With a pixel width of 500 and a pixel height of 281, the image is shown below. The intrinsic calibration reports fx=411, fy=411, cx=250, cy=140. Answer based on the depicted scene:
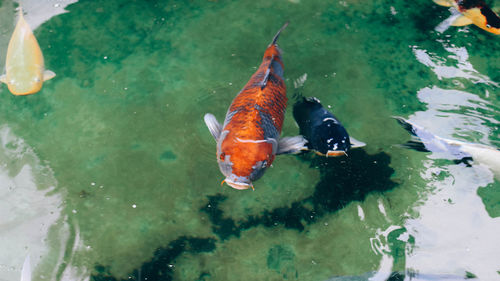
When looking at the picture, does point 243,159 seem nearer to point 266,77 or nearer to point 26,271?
point 266,77

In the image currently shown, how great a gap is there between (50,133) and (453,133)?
399cm

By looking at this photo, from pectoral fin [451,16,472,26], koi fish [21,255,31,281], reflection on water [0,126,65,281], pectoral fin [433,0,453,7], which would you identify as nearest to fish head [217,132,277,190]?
reflection on water [0,126,65,281]

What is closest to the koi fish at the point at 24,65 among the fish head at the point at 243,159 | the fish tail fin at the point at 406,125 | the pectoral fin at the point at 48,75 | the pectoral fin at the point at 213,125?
the pectoral fin at the point at 48,75

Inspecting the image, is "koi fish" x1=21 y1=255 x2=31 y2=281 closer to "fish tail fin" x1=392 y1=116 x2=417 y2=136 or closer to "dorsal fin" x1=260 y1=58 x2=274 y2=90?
"dorsal fin" x1=260 y1=58 x2=274 y2=90

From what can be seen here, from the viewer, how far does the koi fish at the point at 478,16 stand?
449 centimetres

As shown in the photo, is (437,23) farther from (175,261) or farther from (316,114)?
(175,261)

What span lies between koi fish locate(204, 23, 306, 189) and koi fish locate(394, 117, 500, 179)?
3.88 ft

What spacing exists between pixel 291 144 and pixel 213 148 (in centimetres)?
80

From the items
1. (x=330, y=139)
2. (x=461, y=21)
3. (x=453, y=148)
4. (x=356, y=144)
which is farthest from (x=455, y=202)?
(x=461, y=21)

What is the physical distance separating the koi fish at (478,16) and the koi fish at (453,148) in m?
1.49

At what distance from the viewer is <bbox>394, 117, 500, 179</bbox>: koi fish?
3.77 metres

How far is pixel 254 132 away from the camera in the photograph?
10.8 ft

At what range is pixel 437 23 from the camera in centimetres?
471

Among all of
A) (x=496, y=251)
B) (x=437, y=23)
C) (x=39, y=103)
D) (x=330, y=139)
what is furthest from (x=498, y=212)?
(x=39, y=103)
